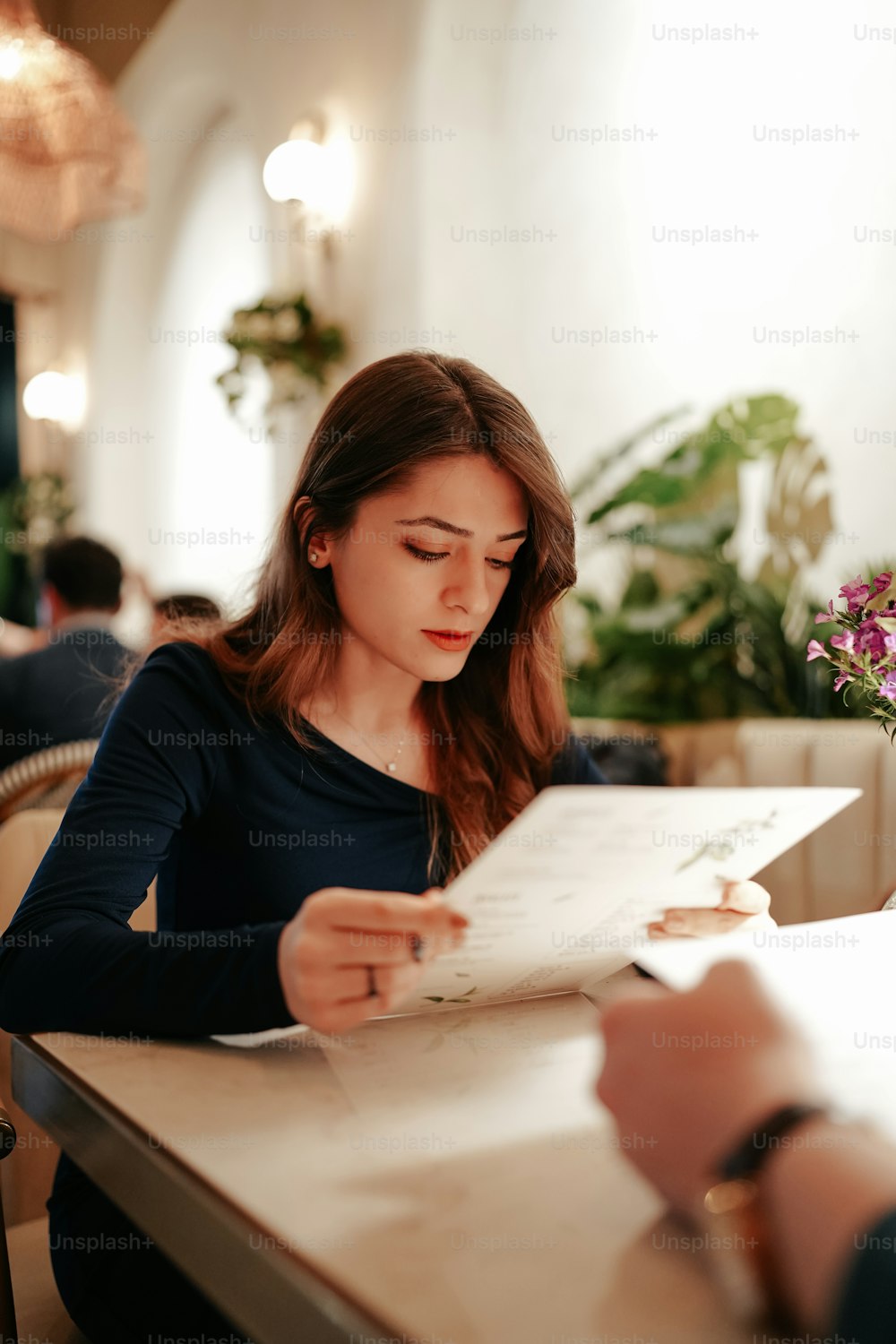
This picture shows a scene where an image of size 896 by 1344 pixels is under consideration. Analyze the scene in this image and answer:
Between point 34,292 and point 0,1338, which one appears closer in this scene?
point 0,1338

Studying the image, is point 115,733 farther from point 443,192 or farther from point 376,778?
point 443,192

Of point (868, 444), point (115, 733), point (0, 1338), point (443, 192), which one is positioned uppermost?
point (443, 192)

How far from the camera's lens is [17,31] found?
10.7ft

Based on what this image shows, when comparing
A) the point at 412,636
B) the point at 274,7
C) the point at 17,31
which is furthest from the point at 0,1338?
the point at 274,7

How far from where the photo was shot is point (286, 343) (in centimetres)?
436

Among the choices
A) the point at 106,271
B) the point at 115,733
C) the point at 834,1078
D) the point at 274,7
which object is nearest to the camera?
the point at 834,1078

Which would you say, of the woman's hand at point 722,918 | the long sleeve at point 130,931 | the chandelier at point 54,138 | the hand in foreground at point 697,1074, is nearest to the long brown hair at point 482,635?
the long sleeve at point 130,931

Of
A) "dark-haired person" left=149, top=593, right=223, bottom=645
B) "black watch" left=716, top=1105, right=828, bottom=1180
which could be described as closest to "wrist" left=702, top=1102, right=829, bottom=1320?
"black watch" left=716, top=1105, right=828, bottom=1180

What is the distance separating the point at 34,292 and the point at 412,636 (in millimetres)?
7298

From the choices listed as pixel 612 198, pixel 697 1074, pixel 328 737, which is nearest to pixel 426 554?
pixel 328 737

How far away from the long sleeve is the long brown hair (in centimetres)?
13

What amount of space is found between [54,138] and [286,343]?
42.8 inches

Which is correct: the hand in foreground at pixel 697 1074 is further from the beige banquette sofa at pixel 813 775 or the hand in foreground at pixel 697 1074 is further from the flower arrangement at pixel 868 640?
the beige banquette sofa at pixel 813 775

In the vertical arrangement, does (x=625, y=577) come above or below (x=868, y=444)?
below
